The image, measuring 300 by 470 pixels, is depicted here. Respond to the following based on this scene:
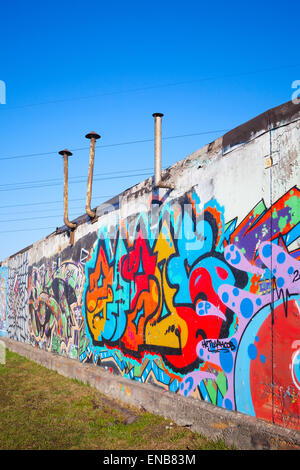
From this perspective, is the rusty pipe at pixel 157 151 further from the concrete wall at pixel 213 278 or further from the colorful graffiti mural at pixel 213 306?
the colorful graffiti mural at pixel 213 306

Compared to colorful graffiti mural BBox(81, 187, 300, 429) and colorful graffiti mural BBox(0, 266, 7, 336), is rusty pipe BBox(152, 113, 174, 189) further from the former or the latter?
colorful graffiti mural BBox(0, 266, 7, 336)

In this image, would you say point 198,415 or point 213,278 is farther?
point 213,278

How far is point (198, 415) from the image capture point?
4.27 metres

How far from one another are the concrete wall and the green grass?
0.53m

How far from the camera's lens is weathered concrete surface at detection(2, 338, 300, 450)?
134 inches

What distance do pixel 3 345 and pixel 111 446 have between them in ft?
34.5

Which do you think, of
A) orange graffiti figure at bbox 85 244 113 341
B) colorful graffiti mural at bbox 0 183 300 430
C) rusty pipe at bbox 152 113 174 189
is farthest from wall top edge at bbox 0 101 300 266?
orange graffiti figure at bbox 85 244 113 341

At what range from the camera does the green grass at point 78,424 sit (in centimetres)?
414

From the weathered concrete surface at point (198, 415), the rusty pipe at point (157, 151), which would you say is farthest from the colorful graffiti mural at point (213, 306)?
the rusty pipe at point (157, 151)

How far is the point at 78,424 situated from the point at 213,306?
2.37 m

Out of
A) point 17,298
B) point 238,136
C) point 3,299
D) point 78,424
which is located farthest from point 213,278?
point 3,299

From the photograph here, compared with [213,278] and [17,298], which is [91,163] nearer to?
[213,278]

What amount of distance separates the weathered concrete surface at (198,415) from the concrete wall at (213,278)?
13 cm

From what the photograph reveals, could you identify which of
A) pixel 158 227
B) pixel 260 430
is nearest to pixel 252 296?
pixel 260 430
